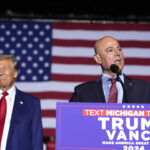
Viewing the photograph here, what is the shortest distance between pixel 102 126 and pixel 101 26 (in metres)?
3.11

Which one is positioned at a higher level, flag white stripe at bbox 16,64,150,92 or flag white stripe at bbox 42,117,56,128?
flag white stripe at bbox 16,64,150,92

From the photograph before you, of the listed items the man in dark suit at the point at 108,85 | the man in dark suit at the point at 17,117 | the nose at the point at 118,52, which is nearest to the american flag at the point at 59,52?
the man in dark suit at the point at 17,117

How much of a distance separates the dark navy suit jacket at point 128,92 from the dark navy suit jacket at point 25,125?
40 cm

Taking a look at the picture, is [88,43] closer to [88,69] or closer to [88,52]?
[88,52]

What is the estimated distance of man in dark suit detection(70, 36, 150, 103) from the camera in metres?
1.94

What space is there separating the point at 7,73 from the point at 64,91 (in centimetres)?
211

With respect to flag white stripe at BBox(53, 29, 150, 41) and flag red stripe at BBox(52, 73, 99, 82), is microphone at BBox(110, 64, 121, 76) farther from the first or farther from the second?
flag white stripe at BBox(53, 29, 150, 41)

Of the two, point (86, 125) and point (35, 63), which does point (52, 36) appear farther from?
point (86, 125)

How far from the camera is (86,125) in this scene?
155 centimetres

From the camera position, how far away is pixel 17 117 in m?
2.31

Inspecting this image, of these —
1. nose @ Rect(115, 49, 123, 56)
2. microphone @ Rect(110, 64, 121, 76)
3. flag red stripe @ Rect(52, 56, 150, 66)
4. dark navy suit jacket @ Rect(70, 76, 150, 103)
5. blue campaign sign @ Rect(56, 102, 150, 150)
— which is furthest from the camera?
flag red stripe @ Rect(52, 56, 150, 66)

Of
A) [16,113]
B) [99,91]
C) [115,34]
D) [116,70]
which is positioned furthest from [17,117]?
[115,34]

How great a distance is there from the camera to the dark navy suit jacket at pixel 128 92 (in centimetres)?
193

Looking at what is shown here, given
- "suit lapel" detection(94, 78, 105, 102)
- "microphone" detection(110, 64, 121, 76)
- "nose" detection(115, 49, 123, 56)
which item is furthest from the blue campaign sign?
"nose" detection(115, 49, 123, 56)
